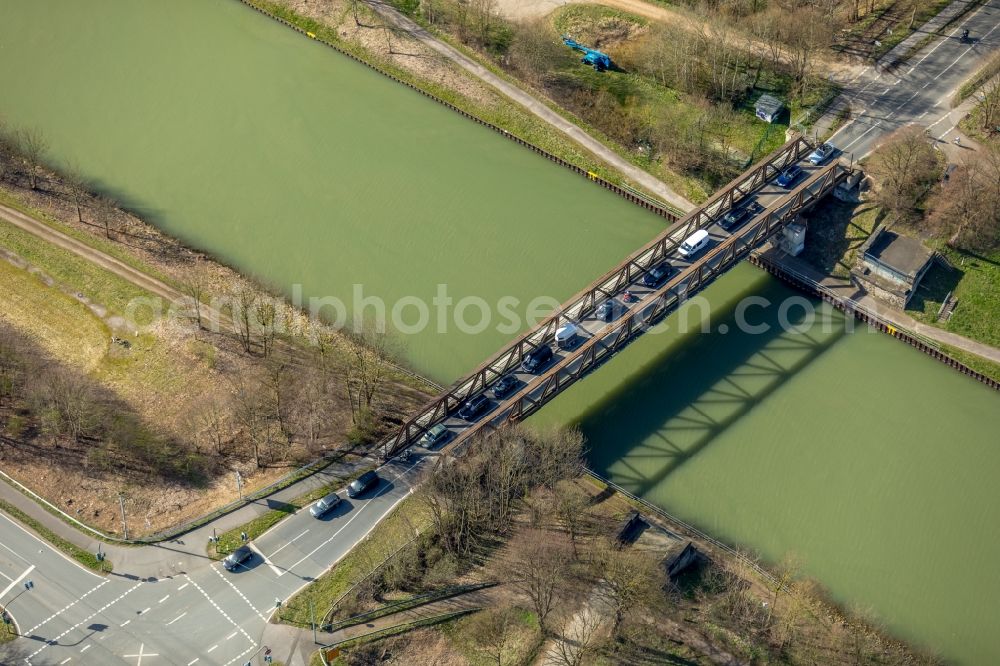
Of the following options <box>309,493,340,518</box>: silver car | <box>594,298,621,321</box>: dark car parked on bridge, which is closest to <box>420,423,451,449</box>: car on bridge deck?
<box>309,493,340,518</box>: silver car

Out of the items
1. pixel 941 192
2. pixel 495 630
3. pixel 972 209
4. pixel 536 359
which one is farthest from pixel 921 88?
pixel 495 630

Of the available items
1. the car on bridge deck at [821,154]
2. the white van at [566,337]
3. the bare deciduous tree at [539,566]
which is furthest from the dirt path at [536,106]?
the bare deciduous tree at [539,566]

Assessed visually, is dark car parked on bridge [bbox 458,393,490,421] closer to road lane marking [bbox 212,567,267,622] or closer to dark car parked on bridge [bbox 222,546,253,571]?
dark car parked on bridge [bbox 222,546,253,571]

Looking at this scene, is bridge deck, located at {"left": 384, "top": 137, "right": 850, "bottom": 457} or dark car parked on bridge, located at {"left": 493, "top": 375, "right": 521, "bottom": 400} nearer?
bridge deck, located at {"left": 384, "top": 137, "right": 850, "bottom": 457}

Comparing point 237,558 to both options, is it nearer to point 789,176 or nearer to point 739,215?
point 739,215

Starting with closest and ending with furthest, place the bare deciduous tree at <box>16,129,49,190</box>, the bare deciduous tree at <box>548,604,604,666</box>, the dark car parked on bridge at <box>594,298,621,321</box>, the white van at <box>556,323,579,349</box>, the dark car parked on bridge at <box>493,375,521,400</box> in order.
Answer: the bare deciduous tree at <box>548,604,604,666</box>, the dark car parked on bridge at <box>493,375,521,400</box>, the white van at <box>556,323,579,349</box>, the dark car parked on bridge at <box>594,298,621,321</box>, the bare deciduous tree at <box>16,129,49,190</box>
